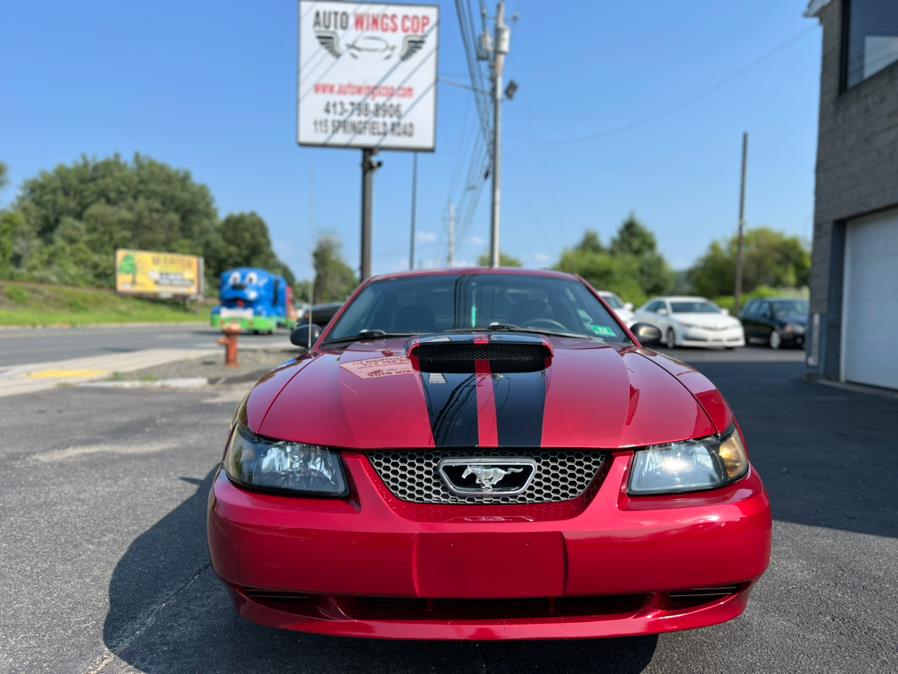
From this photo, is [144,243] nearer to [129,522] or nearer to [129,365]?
[129,365]

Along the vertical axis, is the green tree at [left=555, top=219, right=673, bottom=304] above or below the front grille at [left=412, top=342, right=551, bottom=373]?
above

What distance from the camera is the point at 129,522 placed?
361cm

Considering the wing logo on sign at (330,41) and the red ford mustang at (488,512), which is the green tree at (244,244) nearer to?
the wing logo on sign at (330,41)

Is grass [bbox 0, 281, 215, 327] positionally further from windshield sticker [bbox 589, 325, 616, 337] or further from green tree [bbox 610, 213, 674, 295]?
green tree [bbox 610, 213, 674, 295]

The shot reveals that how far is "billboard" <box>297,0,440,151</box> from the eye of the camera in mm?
14164

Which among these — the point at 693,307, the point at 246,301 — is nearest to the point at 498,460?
the point at 693,307

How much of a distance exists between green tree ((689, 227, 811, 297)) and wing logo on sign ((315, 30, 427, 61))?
157 ft

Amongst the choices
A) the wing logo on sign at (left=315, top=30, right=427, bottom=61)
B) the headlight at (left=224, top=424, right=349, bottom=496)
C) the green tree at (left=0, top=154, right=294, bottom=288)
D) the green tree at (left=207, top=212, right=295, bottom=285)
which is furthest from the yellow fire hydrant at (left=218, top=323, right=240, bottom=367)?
the green tree at (left=207, top=212, right=295, bottom=285)

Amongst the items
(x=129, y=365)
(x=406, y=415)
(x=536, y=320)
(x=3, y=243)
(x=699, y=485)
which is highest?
(x=3, y=243)

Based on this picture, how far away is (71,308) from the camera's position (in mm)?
37656

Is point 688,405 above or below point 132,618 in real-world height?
above

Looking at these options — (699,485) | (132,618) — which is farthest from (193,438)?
(699,485)

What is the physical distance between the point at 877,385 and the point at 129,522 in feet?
28.9

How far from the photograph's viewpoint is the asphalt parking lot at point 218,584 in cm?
221
